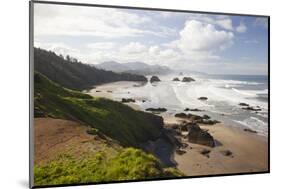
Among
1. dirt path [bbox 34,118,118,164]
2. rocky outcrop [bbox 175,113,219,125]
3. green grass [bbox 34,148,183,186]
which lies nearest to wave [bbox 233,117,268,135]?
rocky outcrop [bbox 175,113,219,125]

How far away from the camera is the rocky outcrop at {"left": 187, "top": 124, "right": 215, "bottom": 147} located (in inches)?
169

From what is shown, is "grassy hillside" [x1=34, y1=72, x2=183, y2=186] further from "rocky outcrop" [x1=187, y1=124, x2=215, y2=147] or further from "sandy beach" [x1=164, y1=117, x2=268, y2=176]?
"rocky outcrop" [x1=187, y1=124, x2=215, y2=147]

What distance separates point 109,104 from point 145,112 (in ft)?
1.17

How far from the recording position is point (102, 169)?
13.0 ft

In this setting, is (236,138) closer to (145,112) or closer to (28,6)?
(145,112)

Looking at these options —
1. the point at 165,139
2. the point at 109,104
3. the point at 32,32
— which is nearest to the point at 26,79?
the point at 32,32

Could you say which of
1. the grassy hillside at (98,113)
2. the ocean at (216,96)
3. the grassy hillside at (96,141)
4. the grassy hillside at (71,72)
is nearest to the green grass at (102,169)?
the grassy hillside at (96,141)

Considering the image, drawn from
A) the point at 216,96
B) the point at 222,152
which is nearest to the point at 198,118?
the point at 216,96

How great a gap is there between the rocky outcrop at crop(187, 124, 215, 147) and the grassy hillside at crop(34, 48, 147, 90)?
0.74m

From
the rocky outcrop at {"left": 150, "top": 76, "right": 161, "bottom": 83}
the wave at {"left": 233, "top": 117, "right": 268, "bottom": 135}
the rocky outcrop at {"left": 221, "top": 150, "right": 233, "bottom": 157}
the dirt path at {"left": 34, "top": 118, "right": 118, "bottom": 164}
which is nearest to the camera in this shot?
the dirt path at {"left": 34, "top": 118, "right": 118, "bottom": 164}

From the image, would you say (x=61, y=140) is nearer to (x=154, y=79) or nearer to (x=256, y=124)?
(x=154, y=79)

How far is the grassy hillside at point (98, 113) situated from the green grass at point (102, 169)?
16 cm

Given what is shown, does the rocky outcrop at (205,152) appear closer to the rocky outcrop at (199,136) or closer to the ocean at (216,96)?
the rocky outcrop at (199,136)

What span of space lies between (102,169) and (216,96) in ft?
4.40
